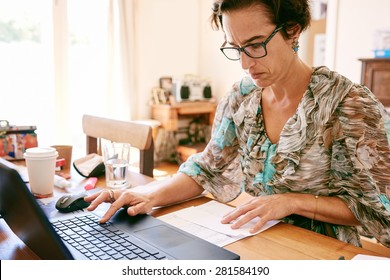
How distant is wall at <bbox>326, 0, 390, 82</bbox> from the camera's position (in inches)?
126

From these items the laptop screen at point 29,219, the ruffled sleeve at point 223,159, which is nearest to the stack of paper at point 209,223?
the ruffled sleeve at point 223,159

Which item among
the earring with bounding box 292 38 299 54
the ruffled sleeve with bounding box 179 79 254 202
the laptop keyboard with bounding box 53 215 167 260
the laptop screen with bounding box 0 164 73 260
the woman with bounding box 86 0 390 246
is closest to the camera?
the laptop screen with bounding box 0 164 73 260

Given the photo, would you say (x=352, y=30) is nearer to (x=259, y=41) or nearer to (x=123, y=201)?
(x=259, y=41)

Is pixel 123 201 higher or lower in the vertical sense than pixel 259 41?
lower

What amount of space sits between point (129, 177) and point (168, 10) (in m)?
3.25

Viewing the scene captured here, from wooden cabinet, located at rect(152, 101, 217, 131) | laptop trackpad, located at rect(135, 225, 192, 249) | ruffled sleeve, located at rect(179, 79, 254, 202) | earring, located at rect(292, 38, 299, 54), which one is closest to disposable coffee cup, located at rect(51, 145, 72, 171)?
ruffled sleeve, located at rect(179, 79, 254, 202)

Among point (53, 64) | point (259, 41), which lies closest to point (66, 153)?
point (259, 41)

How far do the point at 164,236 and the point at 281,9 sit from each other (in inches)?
24.0

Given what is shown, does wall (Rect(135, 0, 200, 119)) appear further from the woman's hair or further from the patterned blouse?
the woman's hair

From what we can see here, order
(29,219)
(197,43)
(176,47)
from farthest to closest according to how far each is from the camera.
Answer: (197,43)
(176,47)
(29,219)

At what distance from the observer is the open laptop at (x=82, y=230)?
0.58 meters

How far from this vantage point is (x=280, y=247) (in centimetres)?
76

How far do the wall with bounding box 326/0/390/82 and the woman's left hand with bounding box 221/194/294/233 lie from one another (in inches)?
109

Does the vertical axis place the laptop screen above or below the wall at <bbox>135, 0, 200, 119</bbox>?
below
